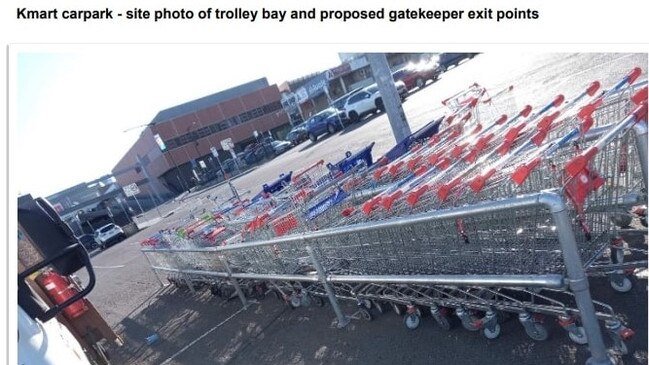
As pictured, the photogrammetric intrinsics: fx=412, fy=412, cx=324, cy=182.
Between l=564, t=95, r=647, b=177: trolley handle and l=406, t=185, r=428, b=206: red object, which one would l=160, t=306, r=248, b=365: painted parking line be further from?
l=564, t=95, r=647, b=177: trolley handle

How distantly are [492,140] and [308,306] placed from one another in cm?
Result: 258

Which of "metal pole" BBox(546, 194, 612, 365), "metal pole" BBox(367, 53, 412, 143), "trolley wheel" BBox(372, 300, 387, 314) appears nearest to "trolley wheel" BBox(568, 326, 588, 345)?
"metal pole" BBox(546, 194, 612, 365)

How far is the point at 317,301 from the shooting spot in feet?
14.9

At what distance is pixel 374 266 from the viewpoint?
11.5ft

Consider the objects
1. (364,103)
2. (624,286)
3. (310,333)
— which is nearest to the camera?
(624,286)

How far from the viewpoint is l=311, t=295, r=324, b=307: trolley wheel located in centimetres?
449

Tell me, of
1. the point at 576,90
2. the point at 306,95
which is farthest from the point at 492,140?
the point at 306,95

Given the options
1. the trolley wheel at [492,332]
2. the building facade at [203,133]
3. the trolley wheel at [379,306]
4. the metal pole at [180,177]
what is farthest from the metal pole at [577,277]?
the metal pole at [180,177]

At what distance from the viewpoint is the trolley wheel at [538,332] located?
270cm

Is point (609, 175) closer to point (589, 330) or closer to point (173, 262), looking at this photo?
point (589, 330)

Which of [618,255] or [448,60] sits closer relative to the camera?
[618,255]

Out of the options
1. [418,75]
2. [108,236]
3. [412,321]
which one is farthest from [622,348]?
[108,236]

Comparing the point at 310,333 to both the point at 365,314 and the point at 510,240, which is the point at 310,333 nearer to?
the point at 365,314

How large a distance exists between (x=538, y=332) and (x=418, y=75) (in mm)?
22421
